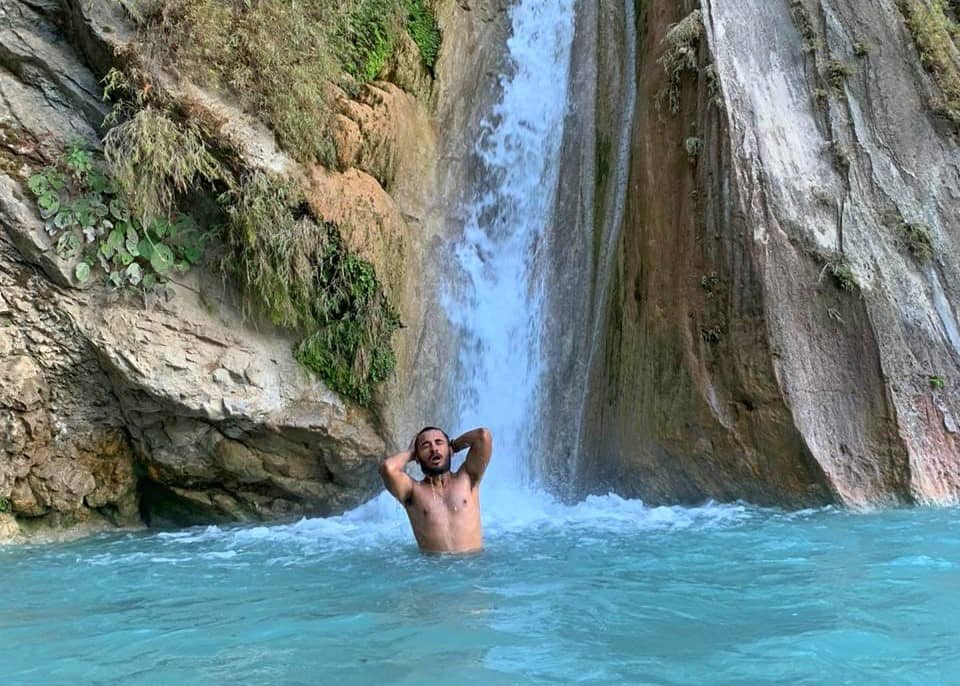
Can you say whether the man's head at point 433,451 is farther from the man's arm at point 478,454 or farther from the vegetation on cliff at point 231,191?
the vegetation on cliff at point 231,191

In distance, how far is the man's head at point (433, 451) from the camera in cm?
635

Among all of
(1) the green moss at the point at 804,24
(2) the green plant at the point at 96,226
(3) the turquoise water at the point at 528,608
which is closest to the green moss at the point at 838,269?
(3) the turquoise water at the point at 528,608

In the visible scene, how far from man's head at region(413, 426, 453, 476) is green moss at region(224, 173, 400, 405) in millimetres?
2309

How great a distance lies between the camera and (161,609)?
4730 millimetres


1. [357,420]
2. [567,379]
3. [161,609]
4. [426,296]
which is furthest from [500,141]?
[161,609]

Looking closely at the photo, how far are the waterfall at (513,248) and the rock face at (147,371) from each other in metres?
1.09

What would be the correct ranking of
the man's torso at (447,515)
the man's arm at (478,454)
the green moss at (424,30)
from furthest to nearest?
the green moss at (424,30) → the man's arm at (478,454) → the man's torso at (447,515)

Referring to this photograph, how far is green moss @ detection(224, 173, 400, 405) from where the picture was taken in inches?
319

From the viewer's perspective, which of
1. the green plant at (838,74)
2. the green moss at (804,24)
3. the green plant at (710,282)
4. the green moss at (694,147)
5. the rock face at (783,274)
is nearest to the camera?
the rock face at (783,274)

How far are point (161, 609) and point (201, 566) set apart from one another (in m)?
1.43

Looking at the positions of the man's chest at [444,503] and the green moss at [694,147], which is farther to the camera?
the green moss at [694,147]

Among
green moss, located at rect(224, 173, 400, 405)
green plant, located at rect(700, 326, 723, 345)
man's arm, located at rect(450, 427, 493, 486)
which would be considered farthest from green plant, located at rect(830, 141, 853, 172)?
green moss, located at rect(224, 173, 400, 405)

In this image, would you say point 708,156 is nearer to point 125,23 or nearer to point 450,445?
point 450,445

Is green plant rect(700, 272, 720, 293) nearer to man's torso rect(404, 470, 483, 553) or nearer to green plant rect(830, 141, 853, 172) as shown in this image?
green plant rect(830, 141, 853, 172)
